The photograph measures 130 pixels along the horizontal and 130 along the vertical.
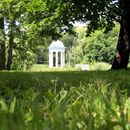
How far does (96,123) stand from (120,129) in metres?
0.22

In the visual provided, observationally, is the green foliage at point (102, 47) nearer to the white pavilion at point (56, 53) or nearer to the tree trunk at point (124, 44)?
the white pavilion at point (56, 53)

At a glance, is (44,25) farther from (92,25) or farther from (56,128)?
(56,128)

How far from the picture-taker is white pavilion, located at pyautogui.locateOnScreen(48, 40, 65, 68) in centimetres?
9969

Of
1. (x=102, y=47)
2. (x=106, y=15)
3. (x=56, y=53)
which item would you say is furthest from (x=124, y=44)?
(x=56, y=53)

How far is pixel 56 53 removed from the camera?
102438 millimetres

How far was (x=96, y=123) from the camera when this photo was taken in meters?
1.60

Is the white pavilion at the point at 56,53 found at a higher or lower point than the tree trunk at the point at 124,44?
higher

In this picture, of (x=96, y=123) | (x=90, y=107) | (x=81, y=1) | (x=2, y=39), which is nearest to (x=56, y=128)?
(x=96, y=123)

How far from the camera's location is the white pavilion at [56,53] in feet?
327

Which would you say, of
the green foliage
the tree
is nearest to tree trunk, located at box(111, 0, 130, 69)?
the tree

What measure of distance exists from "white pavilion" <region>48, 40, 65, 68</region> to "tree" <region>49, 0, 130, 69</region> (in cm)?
7241

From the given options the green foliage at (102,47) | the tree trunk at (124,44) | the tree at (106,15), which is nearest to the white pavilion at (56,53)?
the green foliage at (102,47)

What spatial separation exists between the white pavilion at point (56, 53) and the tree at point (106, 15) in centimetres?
7241

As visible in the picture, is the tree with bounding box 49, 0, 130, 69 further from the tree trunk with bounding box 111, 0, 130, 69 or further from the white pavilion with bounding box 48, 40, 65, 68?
the white pavilion with bounding box 48, 40, 65, 68
